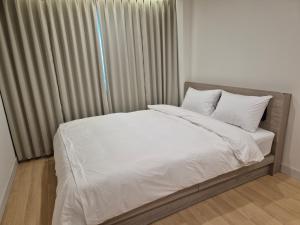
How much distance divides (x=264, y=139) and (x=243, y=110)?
37cm

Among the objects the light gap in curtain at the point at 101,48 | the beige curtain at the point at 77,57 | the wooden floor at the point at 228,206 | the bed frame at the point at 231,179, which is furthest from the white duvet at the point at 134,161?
the light gap in curtain at the point at 101,48

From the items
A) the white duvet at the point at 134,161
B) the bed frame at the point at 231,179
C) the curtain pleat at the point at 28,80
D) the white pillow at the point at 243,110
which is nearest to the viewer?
the white duvet at the point at 134,161

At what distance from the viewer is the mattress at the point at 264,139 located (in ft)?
6.55

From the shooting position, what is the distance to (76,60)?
9.03 ft


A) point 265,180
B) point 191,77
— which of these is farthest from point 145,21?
point 265,180

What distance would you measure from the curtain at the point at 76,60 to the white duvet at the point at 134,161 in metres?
0.69

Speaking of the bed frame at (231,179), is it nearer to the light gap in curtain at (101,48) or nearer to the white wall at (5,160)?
the white wall at (5,160)

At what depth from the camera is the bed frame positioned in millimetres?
1559

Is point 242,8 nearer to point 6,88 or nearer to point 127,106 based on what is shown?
point 127,106

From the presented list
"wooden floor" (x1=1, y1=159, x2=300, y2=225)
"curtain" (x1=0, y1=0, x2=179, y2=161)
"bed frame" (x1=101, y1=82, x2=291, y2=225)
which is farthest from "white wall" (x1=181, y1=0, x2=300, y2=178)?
"curtain" (x1=0, y1=0, x2=179, y2=161)

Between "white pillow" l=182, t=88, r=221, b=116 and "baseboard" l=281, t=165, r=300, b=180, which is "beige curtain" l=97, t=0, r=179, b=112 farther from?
"baseboard" l=281, t=165, r=300, b=180

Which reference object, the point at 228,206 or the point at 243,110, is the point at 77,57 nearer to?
the point at 243,110

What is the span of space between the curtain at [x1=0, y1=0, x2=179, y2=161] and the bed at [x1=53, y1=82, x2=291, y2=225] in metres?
0.62

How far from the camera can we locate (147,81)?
3268 millimetres
